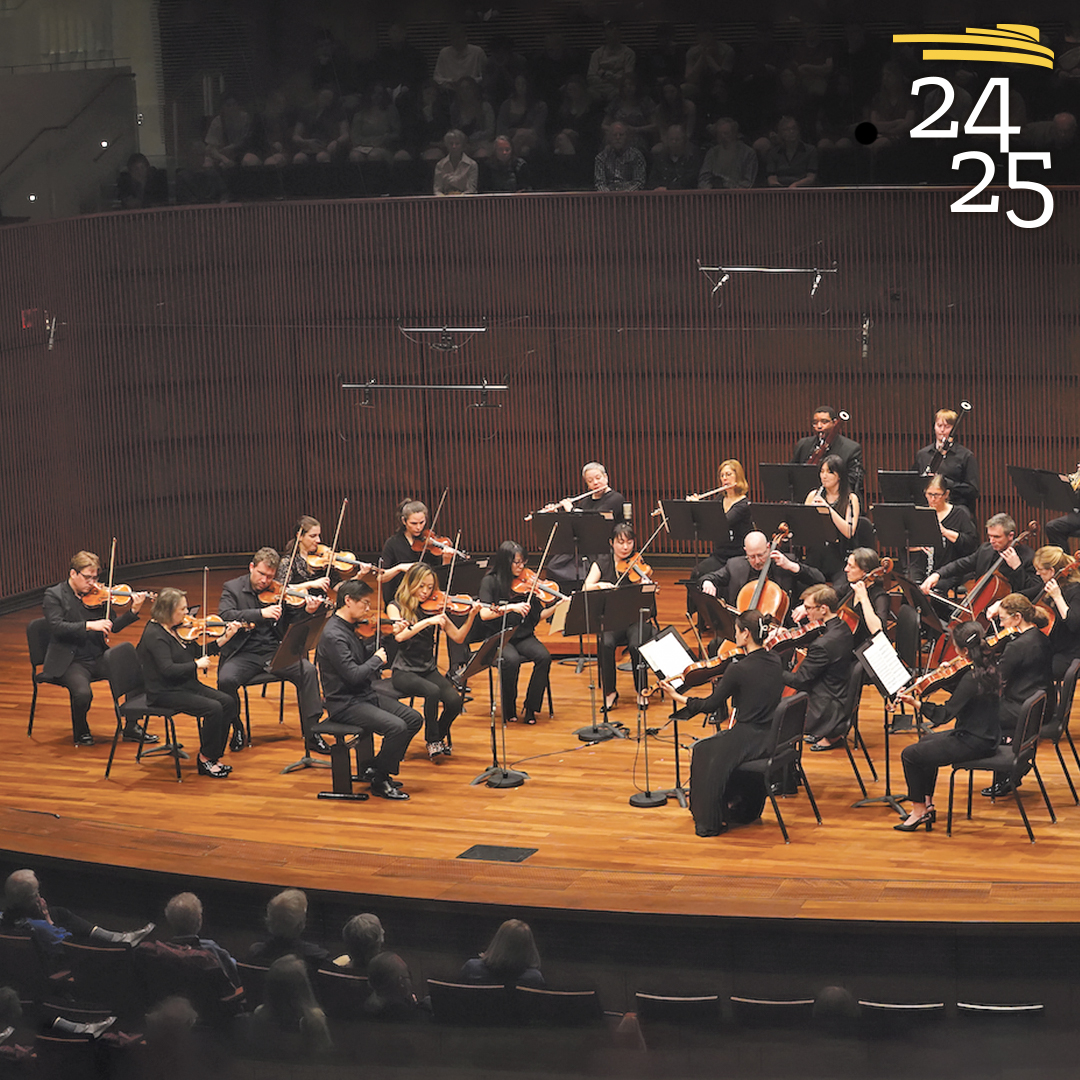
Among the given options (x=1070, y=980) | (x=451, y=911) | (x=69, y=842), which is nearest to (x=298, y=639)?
(x=69, y=842)

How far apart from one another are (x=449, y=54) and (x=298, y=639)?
6623 millimetres

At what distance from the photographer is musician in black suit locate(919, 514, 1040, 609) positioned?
9055mm

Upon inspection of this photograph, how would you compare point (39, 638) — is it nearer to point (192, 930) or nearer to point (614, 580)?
point (614, 580)

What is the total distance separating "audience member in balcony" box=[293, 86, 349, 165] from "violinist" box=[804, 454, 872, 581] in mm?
5441

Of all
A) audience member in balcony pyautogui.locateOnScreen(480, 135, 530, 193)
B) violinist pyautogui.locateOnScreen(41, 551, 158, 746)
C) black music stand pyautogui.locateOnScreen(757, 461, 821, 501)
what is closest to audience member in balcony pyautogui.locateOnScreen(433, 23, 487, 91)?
audience member in balcony pyautogui.locateOnScreen(480, 135, 530, 193)

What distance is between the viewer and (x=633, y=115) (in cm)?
1282

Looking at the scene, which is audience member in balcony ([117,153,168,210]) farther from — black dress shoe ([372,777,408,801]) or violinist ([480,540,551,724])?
black dress shoe ([372,777,408,801])

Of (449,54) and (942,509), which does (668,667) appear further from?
(449,54)

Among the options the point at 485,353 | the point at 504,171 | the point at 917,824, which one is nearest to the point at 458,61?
the point at 504,171

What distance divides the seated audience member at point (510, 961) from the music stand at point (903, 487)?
531 cm

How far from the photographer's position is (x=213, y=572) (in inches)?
533

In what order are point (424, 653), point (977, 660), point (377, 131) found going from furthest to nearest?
point (377, 131) → point (424, 653) → point (977, 660)

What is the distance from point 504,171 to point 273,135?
6.55 feet

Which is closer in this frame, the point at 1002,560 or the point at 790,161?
the point at 1002,560
